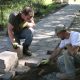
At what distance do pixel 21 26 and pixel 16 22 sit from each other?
33cm

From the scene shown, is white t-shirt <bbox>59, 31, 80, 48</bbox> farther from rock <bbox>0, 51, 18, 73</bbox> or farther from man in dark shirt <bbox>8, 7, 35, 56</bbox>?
man in dark shirt <bbox>8, 7, 35, 56</bbox>

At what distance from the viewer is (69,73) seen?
6.02m

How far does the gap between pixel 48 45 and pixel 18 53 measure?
68.6 inches

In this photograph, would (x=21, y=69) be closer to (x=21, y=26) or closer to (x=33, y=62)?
(x=33, y=62)

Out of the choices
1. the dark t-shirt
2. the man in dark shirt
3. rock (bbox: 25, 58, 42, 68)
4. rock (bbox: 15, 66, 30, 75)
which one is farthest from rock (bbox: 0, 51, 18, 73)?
the dark t-shirt

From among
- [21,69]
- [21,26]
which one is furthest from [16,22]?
[21,69]

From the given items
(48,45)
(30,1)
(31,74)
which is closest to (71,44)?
(31,74)

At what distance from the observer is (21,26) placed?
7.68 meters

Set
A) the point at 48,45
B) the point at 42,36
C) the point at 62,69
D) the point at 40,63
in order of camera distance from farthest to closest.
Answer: the point at 42,36
the point at 48,45
the point at 40,63
the point at 62,69

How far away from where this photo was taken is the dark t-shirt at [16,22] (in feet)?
24.0

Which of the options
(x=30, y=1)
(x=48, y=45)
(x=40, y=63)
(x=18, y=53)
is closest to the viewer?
(x=40, y=63)

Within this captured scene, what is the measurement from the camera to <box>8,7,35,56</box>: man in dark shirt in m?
7.12

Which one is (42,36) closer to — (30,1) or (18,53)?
(18,53)

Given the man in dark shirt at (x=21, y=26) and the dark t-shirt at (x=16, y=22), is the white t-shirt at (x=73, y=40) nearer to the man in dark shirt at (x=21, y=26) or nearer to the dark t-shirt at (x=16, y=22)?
the man in dark shirt at (x=21, y=26)
